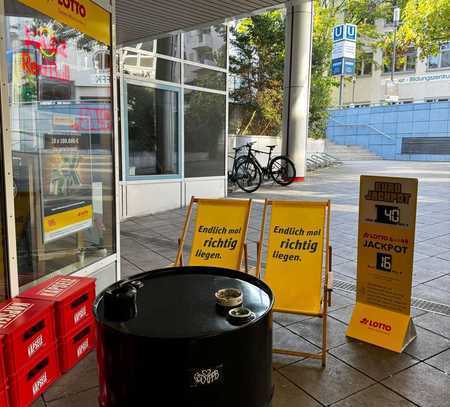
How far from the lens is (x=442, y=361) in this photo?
282 centimetres

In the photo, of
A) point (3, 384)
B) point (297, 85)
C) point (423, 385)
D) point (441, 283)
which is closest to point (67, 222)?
point (3, 384)

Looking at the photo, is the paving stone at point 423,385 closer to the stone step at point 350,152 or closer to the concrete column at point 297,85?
the concrete column at point 297,85

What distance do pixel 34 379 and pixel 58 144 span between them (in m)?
1.82

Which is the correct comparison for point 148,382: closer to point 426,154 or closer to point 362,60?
point 426,154

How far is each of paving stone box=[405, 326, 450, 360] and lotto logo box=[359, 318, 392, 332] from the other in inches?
7.1

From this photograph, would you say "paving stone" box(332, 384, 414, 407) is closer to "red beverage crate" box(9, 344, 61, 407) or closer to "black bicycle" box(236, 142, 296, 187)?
"red beverage crate" box(9, 344, 61, 407)

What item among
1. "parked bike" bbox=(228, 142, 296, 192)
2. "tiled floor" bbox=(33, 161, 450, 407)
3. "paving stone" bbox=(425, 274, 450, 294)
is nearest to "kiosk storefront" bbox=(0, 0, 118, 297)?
"tiled floor" bbox=(33, 161, 450, 407)

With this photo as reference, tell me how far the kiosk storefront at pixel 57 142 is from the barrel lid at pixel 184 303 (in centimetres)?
117

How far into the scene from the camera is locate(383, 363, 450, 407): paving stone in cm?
242

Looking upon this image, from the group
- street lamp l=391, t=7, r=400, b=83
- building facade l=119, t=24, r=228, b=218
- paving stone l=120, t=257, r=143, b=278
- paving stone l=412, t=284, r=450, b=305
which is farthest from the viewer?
street lamp l=391, t=7, r=400, b=83

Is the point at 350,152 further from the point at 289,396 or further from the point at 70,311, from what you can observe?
the point at 70,311

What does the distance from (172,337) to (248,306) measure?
42 centimetres

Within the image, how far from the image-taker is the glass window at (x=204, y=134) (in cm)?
869

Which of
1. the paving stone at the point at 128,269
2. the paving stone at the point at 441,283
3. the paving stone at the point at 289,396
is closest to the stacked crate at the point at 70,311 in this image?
the paving stone at the point at 289,396
